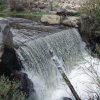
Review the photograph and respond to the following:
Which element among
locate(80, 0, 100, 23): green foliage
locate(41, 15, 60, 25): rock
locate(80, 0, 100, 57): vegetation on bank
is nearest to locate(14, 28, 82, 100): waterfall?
locate(80, 0, 100, 57): vegetation on bank

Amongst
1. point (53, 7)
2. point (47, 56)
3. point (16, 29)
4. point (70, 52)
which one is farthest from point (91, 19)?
point (53, 7)

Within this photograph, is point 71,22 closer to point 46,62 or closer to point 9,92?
point 46,62

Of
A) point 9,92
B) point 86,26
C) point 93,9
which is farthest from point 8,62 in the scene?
point 93,9

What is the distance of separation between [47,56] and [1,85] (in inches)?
147

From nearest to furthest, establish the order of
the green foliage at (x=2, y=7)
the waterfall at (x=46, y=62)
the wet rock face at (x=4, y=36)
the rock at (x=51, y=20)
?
the wet rock face at (x=4, y=36), the waterfall at (x=46, y=62), the rock at (x=51, y=20), the green foliage at (x=2, y=7)

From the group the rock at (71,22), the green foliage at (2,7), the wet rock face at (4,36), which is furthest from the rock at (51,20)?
the wet rock face at (4,36)

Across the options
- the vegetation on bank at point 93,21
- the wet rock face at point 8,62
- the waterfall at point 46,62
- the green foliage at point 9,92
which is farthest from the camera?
the vegetation on bank at point 93,21

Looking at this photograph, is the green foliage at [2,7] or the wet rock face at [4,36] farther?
the green foliage at [2,7]

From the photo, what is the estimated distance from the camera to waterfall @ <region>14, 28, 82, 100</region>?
9.88 meters

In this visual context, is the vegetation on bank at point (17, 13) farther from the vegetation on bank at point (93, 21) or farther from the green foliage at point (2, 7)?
the vegetation on bank at point (93, 21)

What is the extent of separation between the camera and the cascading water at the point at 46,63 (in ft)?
32.4

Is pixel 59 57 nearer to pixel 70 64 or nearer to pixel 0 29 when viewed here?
pixel 70 64

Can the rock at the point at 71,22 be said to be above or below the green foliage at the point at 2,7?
above

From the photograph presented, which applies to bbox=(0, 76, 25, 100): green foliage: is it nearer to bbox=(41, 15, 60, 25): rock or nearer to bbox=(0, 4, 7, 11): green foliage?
bbox=(41, 15, 60, 25): rock
